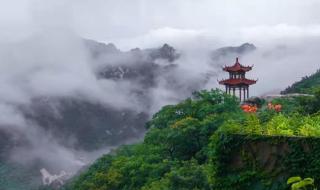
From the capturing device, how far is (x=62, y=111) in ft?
391

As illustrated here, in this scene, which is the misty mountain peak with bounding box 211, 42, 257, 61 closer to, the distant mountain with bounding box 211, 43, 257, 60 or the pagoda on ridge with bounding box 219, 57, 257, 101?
the distant mountain with bounding box 211, 43, 257, 60

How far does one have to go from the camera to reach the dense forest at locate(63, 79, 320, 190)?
10305mm

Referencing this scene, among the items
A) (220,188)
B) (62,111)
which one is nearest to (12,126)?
(62,111)

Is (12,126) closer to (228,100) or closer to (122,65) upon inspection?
(122,65)

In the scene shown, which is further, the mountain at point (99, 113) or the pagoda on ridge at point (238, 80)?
the mountain at point (99, 113)

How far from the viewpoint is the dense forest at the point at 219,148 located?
10.3m

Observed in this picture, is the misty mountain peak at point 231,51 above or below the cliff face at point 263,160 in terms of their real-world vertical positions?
above

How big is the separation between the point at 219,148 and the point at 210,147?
1928 mm

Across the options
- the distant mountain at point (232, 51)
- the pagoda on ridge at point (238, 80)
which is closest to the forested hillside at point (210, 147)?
the pagoda on ridge at point (238, 80)

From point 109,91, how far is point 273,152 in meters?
120

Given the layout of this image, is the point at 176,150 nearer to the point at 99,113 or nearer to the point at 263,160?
the point at 263,160

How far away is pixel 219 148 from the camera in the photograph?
1162 centimetres

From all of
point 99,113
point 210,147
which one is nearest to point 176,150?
point 210,147

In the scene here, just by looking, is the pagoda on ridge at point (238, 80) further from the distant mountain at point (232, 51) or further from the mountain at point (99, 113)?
the distant mountain at point (232, 51)
